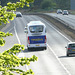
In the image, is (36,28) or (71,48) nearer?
(71,48)

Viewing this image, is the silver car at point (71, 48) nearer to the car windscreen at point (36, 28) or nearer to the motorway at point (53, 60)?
the motorway at point (53, 60)

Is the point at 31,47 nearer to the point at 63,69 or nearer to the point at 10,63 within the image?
the point at 63,69

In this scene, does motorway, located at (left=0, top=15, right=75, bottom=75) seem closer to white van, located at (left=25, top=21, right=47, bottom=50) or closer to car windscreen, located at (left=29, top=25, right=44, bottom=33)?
white van, located at (left=25, top=21, right=47, bottom=50)

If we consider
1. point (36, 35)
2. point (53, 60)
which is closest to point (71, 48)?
point (53, 60)

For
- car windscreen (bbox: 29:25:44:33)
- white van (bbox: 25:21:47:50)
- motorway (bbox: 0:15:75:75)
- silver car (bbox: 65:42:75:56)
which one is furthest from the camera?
car windscreen (bbox: 29:25:44:33)

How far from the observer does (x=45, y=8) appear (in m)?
181

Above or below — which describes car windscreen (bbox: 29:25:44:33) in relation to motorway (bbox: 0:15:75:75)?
above

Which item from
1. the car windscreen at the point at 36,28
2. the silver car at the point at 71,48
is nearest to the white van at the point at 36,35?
the car windscreen at the point at 36,28

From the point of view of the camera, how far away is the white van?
39625 millimetres

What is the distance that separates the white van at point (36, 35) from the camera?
3962cm

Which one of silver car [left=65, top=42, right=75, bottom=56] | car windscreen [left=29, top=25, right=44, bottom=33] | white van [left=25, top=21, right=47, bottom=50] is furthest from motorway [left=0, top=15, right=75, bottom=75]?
car windscreen [left=29, top=25, right=44, bottom=33]

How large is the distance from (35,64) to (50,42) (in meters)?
18.4

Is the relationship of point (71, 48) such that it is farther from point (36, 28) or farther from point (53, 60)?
point (36, 28)

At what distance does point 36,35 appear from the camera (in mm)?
39688
